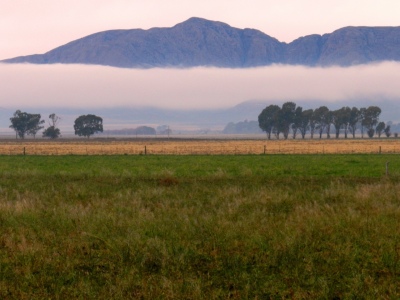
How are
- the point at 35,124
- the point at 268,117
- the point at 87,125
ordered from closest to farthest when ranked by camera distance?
the point at 35,124 → the point at 87,125 → the point at 268,117

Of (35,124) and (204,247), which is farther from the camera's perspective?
(35,124)

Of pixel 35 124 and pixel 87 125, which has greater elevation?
pixel 35 124

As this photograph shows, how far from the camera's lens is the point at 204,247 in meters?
11.7

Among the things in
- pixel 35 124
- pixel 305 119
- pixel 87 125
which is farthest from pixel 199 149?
pixel 305 119

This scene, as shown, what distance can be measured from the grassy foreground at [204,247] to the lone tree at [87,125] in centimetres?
16207

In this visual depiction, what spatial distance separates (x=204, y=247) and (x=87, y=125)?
17182cm

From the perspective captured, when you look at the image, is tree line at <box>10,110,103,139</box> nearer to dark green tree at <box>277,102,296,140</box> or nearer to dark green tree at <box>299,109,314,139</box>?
dark green tree at <box>277,102,296,140</box>

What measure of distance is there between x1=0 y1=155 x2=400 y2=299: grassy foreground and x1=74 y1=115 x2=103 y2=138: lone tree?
162 metres

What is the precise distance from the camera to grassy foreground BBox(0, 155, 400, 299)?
31.0ft

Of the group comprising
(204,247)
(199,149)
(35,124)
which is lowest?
(199,149)

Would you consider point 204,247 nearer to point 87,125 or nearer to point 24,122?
point 87,125

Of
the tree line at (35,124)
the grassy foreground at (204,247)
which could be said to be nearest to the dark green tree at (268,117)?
the tree line at (35,124)

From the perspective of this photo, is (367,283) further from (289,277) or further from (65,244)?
(65,244)

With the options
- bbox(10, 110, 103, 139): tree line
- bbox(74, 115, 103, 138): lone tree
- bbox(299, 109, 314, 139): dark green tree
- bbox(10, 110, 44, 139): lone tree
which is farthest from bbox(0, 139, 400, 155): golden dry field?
bbox(299, 109, 314, 139): dark green tree
